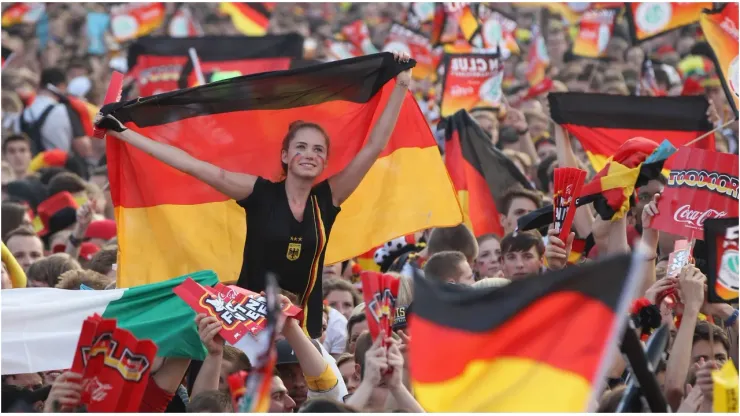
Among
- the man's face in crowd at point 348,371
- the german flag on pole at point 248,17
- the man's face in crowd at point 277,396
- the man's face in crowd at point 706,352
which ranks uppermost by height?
the german flag on pole at point 248,17

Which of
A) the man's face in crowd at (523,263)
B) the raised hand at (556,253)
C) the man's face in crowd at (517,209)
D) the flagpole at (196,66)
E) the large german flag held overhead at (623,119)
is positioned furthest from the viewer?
the flagpole at (196,66)

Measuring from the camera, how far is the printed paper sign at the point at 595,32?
59.2 ft

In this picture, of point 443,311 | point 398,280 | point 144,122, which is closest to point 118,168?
point 144,122

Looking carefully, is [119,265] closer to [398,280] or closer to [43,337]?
[43,337]

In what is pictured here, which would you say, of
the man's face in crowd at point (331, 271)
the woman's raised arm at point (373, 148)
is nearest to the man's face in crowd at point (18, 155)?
the man's face in crowd at point (331, 271)

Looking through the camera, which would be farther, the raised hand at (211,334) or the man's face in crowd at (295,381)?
the man's face in crowd at (295,381)

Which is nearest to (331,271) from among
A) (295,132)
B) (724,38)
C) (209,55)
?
(295,132)

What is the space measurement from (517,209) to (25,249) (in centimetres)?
332

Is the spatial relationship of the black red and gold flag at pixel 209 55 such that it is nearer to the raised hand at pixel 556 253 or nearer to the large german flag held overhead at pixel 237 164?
the large german flag held overhead at pixel 237 164

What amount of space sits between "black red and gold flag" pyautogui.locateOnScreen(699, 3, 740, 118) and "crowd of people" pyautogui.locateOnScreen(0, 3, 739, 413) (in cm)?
78

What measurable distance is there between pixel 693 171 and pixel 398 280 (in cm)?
244

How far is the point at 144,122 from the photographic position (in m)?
7.54

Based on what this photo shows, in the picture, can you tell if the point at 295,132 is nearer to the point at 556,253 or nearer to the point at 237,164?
the point at 237,164

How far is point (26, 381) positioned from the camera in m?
6.44
